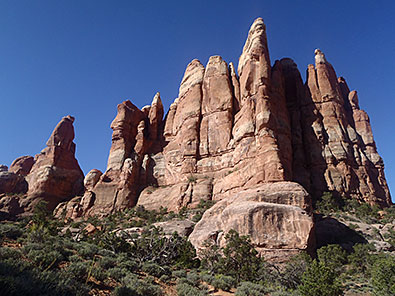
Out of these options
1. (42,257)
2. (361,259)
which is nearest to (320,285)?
(42,257)

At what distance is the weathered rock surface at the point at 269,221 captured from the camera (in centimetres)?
2538

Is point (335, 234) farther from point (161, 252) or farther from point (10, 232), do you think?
point (10, 232)

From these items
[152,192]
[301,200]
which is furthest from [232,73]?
[301,200]

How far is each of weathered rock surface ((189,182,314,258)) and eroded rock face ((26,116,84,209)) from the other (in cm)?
3966

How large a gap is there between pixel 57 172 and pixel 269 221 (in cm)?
5066

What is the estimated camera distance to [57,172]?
188 feet

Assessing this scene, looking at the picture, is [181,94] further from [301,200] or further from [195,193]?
[301,200]

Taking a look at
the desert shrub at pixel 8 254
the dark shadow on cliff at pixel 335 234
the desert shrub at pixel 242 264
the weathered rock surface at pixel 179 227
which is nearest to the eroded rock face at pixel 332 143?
the dark shadow on cliff at pixel 335 234

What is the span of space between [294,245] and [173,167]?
30350 mm

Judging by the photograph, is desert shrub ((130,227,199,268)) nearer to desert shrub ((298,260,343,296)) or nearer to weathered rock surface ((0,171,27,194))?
desert shrub ((298,260,343,296))

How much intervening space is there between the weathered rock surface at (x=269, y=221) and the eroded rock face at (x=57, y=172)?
130 ft

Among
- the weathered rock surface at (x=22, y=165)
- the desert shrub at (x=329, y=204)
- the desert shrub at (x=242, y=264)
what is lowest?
the desert shrub at (x=242, y=264)

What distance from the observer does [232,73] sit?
5638cm

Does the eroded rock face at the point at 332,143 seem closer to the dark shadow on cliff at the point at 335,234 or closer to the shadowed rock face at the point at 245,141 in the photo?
the shadowed rock face at the point at 245,141
